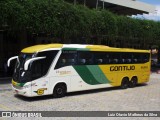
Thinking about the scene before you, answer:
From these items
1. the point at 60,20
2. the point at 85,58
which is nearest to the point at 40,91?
the point at 85,58

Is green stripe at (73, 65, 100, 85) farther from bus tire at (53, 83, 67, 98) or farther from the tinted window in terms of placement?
the tinted window

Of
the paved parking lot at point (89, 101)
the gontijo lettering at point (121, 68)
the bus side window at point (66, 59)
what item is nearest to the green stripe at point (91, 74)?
the bus side window at point (66, 59)

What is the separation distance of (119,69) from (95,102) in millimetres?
4878

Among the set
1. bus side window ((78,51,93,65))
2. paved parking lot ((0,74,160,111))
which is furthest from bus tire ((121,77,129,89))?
bus side window ((78,51,93,65))

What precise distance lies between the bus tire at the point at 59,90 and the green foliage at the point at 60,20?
591 centimetres

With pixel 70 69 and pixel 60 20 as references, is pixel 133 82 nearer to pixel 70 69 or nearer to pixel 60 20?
pixel 70 69

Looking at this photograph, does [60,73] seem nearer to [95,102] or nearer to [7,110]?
[95,102]

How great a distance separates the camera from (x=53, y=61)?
1529cm

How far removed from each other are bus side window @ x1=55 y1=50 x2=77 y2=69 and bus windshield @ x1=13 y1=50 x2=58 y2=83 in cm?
48

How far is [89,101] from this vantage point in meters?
15.1

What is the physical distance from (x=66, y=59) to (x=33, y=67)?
2086 millimetres

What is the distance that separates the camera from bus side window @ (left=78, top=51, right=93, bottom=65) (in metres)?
16.7

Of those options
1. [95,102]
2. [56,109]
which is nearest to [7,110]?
[56,109]

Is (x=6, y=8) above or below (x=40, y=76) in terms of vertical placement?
above
